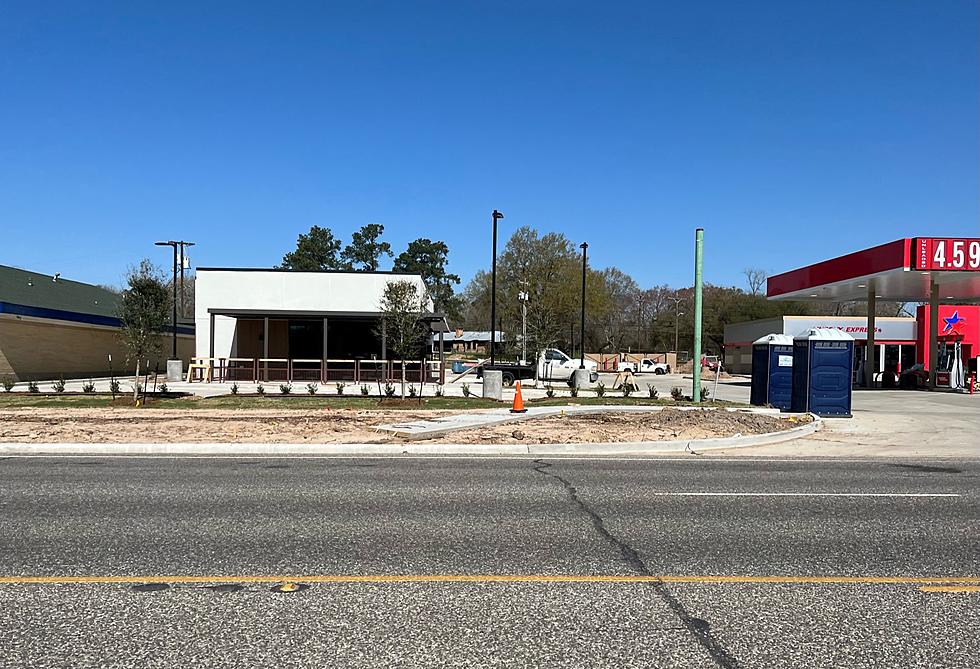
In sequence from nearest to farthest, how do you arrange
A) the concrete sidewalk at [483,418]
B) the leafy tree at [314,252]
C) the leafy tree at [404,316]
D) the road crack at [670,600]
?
the road crack at [670,600], the concrete sidewalk at [483,418], the leafy tree at [404,316], the leafy tree at [314,252]

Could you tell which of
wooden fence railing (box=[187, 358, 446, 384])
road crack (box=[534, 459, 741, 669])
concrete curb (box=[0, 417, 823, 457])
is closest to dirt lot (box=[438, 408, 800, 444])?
concrete curb (box=[0, 417, 823, 457])

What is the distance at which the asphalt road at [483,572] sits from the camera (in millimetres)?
4301

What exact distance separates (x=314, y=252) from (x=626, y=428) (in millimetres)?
93752

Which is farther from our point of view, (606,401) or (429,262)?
(429,262)

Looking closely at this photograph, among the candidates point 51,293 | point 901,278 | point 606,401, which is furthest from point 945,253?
point 51,293

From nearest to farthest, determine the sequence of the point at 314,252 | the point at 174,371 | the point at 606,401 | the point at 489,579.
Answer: the point at 489,579 < the point at 606,401 < the point at 174,371 < the point at 314,252

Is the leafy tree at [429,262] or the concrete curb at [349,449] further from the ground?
the leafy tree at [429,262]

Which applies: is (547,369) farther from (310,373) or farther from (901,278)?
(901,278)

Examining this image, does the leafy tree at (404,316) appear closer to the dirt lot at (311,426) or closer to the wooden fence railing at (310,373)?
the dirt lot at (311,426)

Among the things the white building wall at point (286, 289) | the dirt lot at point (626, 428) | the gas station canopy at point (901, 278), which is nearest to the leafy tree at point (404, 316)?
the dirt lot at point (626, 428)

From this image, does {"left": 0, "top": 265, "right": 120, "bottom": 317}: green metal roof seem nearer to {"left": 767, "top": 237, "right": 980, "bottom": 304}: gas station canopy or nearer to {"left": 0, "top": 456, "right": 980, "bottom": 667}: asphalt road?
{"left": 0, "top": 456, "right": 980, "bottom": 667}: asphalt road

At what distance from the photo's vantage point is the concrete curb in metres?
13.0

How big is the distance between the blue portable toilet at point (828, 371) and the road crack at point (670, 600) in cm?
1416

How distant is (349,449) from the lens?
1334cm
